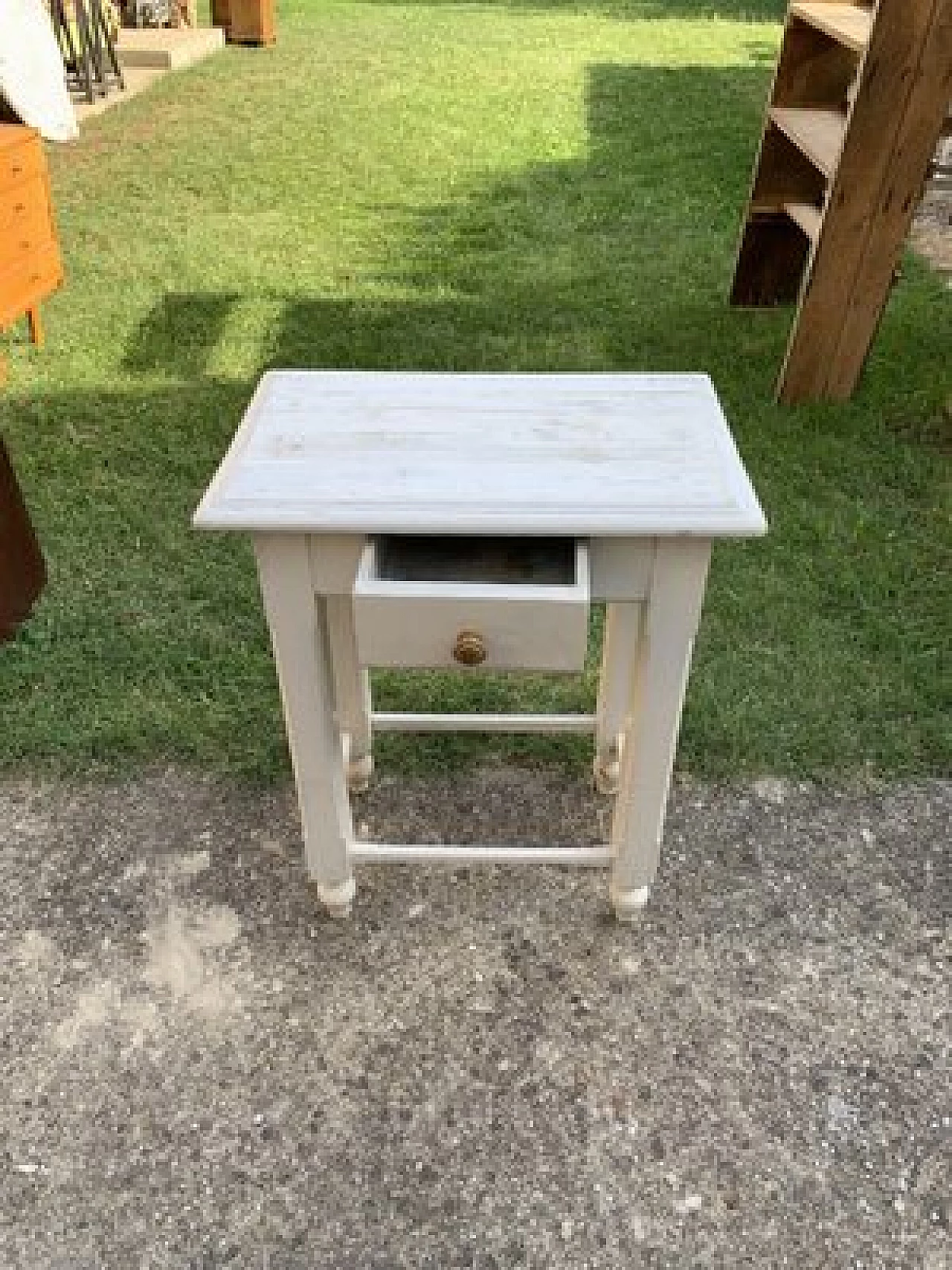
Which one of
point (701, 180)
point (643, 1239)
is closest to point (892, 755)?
point (643, 1239)

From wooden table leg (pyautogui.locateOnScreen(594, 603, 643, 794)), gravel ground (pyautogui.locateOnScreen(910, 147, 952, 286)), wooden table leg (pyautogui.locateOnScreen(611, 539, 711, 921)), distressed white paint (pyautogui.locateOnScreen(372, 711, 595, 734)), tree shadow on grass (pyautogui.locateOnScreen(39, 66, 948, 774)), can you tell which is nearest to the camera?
wooden table leg (pyautogui.locateOnScreen(611, 539, 711, 921))

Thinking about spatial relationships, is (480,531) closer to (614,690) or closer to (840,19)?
(614,690)

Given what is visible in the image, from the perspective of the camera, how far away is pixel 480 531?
1540 mm

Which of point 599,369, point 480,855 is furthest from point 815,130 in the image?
point 480,855

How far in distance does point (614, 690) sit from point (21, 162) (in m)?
3.39

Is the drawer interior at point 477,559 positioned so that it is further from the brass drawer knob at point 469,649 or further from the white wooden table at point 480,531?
the brass drawer knob at point 469,649

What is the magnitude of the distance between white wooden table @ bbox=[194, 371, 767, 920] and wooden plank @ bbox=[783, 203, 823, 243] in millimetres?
2378

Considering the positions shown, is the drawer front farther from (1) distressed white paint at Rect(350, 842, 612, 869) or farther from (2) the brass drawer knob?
(2) the brass drawer knob

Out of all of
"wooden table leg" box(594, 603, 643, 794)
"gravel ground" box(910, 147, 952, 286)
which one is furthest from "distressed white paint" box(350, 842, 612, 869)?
"gravel ground" box(910, 147, 952, 286)

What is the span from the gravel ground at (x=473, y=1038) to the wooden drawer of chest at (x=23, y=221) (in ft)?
8.87

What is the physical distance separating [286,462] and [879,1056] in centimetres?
148

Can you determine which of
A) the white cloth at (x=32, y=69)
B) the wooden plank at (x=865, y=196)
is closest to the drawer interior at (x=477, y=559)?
the wooden plank at (x=865, y=196)

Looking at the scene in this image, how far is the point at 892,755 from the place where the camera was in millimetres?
2561

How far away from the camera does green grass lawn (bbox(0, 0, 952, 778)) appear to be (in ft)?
8.86
